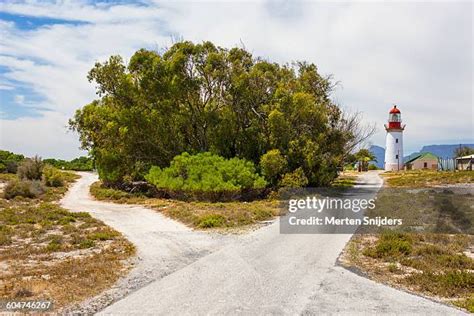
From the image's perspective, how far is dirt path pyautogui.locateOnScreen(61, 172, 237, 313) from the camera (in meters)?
8.94

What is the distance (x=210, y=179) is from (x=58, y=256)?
13.7 m

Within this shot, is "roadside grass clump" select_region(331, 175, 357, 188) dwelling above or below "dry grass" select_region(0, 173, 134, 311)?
above

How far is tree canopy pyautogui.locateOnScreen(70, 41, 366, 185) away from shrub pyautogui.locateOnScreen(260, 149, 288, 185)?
50.9 inches

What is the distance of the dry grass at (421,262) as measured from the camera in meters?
8.82

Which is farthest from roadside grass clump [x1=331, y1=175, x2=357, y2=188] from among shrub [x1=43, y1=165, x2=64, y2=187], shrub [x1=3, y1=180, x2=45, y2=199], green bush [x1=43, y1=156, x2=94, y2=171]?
green bush [x1=43, y1=156, x2=94, y2=171]

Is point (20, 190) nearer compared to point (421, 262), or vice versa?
point (421, 262)

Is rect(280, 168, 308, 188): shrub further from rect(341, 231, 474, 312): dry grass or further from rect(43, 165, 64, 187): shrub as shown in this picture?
rect(43, 165, 64, 187): shrub

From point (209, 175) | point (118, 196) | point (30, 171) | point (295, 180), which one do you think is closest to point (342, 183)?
point (295, 180)

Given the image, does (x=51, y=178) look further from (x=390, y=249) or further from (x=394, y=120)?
(x=394, y=120)

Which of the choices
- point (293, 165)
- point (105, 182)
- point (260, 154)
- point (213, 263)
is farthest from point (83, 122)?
point (213, 263)

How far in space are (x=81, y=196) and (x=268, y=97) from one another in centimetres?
Answer: 1521

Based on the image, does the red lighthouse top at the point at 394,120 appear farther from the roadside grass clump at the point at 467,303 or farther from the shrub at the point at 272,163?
the roadside grass clump at the point at 467,303

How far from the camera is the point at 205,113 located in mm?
30344

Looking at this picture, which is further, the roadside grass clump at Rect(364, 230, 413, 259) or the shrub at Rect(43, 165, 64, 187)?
the shrub at Rect(43, 165, 64, 187)
